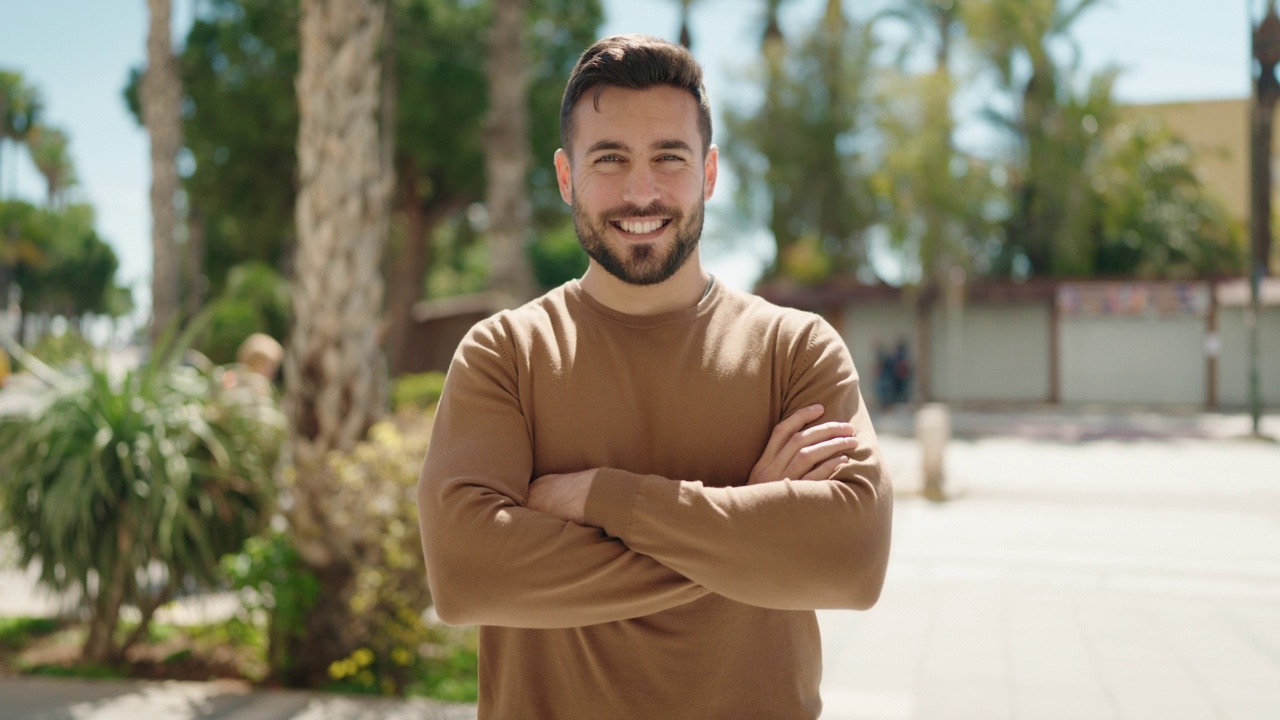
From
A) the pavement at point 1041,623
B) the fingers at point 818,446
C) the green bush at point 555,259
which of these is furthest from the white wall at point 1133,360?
the green bush at point 555,259

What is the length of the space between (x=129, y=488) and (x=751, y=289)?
25.1m

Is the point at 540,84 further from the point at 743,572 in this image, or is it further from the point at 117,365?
the point at 743,572

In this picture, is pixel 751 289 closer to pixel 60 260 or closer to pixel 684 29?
pixel 684 29

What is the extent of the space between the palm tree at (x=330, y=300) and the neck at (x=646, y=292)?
3.49 m

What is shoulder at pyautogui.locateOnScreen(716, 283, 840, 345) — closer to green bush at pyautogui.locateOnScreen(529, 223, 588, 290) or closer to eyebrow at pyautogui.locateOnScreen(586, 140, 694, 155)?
eyebrow at pyautogui.locateOnScreen(586, 140, 694, 155)

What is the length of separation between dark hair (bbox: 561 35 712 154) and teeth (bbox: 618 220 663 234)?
0.23 metres

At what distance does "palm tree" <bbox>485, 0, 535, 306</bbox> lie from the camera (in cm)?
1159

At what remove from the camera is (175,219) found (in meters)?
14.3

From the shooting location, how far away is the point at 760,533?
6.47ft

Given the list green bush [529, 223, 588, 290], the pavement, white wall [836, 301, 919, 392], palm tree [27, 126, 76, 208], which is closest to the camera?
the pavement

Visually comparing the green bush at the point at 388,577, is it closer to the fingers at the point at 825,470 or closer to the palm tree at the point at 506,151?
the fingers at the point at 825,470

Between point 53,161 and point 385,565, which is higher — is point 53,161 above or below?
above

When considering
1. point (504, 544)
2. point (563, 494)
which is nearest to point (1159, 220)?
point (563, 494)

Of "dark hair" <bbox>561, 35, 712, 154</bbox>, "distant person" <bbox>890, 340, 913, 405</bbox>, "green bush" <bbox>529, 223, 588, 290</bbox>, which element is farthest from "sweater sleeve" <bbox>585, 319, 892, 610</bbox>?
"green bush" <bbox>529, 223, 588, 290</bbox>
